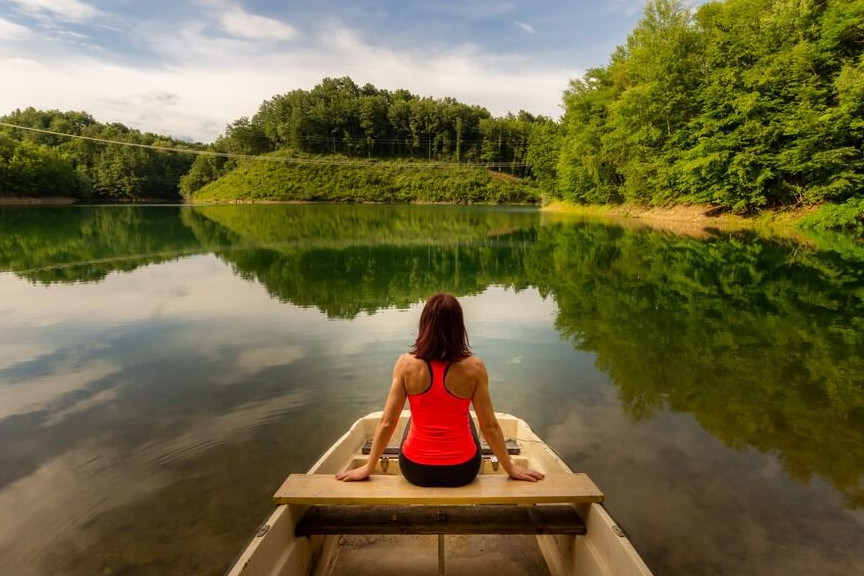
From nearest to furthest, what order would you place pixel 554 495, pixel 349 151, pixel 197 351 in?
pixel 554 495 < pixel 197 351 < pixel 349 151

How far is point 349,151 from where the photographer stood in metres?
117

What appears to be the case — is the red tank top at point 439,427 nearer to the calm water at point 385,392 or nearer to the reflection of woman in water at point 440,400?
the reflection of woman in water at point 440,400

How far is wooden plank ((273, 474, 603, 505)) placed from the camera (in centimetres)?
302

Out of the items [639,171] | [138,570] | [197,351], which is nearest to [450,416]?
[138,570]

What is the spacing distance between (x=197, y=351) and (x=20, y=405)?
2.90 metres

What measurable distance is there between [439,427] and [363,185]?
100930 millimetres

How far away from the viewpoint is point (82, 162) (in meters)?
110

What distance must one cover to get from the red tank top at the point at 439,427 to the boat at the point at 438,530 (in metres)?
0.22

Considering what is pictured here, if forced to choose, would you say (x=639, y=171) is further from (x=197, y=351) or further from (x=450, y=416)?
(x=450, y=416)

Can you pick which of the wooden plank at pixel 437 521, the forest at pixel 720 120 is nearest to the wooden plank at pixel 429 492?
the wooden plank at pixel 437 521

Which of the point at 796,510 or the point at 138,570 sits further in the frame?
the point at 796,510

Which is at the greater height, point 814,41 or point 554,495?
point 814,41

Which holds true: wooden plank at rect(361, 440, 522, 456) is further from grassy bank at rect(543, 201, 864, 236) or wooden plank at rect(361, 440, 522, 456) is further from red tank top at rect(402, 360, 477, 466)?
grassy bank at rect(543, 201, 864, 236)

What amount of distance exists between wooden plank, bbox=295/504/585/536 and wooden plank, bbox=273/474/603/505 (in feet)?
0.63
